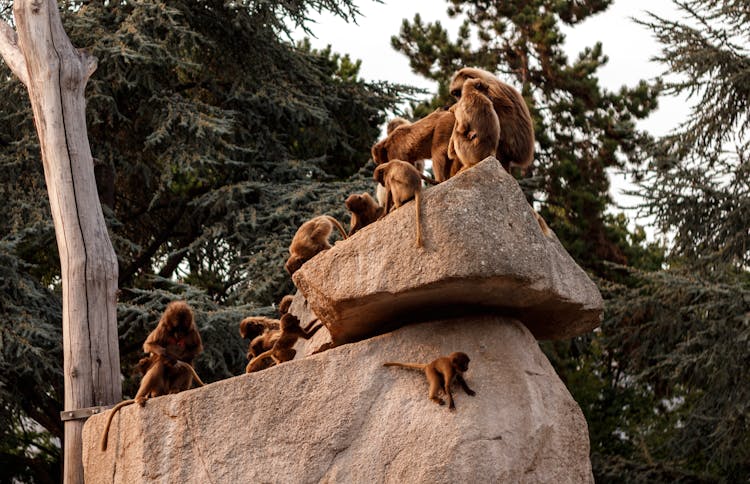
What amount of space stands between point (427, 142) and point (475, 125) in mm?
655

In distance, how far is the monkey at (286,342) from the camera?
701cm

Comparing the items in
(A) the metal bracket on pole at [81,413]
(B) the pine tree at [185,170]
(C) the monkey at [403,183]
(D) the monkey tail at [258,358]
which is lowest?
(D) the monkey tail at [258,358]

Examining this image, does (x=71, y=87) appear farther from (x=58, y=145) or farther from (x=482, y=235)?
(x=482, y=235)

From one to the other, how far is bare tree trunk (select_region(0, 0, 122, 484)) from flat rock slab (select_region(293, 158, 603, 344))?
3.49m

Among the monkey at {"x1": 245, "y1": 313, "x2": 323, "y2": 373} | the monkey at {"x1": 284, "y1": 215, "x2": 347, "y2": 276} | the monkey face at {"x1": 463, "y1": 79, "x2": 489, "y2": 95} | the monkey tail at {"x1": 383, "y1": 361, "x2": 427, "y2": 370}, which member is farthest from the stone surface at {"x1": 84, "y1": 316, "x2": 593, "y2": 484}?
the monkey at {"x1": 284, "y1": 215, "x2": 347, "y2": 276}

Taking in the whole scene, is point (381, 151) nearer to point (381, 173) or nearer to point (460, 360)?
point (381, 173)

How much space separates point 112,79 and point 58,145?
13.2 ft

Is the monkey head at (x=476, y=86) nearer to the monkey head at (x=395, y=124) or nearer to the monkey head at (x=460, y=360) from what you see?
the monkey head at (x=395, y=124)

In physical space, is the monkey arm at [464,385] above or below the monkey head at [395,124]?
below

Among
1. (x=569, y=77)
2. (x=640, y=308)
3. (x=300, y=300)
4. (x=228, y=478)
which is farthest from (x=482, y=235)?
(x=569, y=77)

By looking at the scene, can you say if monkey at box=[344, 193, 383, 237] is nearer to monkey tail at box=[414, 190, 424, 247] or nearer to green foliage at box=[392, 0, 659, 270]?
monkey tail at box=[414, 190, 424, 247]

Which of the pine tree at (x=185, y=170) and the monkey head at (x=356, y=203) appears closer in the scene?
the monkey head at (x=356, y=203)

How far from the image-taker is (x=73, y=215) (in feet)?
31.0

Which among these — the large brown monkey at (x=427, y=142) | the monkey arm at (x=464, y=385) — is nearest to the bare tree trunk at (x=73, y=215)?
the large brown monkey at (x=427, y=142)
